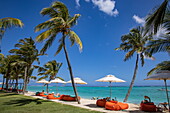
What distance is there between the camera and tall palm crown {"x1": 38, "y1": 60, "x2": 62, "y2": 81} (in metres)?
21.7

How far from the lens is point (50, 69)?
21.8 m

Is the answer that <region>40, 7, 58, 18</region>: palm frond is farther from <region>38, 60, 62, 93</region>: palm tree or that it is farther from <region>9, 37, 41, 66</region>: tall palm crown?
<region>38, 60, 62, 93</region>: palm tree

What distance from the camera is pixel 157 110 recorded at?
738 cm

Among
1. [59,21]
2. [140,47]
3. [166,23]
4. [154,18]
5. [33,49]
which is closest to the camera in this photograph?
[154,18]

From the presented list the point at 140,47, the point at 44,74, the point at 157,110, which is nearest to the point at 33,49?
the point at 44,74

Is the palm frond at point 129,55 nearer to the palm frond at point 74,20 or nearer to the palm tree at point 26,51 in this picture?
the palm frond at point 74,20

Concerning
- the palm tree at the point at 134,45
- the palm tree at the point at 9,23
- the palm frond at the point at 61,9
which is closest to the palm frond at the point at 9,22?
the palm tree at the point at 9,23

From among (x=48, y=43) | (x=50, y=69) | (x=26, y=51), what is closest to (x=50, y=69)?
(x=50, y=69)

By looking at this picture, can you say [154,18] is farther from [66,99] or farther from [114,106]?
[66,99]

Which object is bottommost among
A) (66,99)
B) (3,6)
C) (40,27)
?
(66,99)

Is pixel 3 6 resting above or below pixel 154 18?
above

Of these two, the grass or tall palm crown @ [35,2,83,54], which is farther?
tall palm crown @ [35,2,83,54]

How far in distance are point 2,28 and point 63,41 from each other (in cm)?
434

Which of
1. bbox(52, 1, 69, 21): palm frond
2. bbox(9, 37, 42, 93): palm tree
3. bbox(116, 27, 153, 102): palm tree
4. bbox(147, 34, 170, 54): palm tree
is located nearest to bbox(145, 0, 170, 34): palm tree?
bbox(147, 34, 170, 54): palm tree
